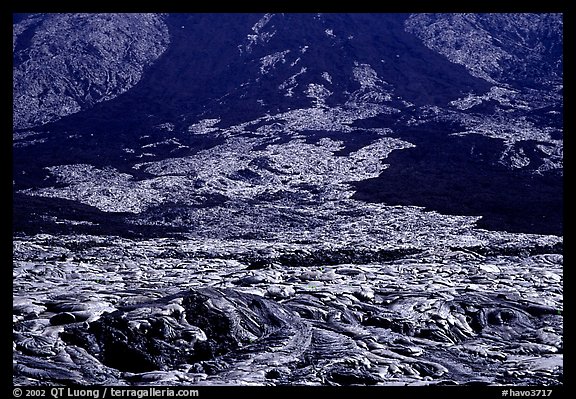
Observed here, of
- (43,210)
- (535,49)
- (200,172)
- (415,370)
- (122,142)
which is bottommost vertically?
(415,370)

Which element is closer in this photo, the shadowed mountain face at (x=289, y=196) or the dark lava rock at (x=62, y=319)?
the shadowed mountain face at (x=289, y=196)

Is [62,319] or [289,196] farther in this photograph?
[289,196]

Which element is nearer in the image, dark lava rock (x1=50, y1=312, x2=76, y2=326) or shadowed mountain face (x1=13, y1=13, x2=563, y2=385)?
shadowed mountain face (x1=13, y1=13, x2=563, y2=385)

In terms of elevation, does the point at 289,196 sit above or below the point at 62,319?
above

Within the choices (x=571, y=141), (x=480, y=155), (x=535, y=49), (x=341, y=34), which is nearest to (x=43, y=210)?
(x=571, y=141)
